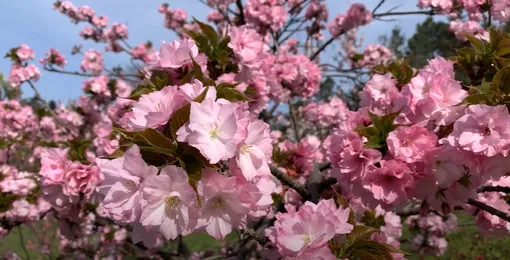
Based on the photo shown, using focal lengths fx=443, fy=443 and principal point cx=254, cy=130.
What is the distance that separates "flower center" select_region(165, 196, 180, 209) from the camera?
102 cm

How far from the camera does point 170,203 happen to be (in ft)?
3.38

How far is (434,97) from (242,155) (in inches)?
29.5

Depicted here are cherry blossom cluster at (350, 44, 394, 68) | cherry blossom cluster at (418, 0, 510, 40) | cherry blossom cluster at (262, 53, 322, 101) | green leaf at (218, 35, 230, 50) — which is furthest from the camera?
cherry blossom cluster at (350, 44, 394, 68)

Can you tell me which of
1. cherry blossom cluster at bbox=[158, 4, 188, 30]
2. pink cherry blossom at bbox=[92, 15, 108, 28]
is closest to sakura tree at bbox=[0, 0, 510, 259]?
cherry blossom cluster at bbox=[158, 4, 188, 30]

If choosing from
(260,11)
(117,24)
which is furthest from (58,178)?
(117,24)

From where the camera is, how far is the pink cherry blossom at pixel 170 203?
994 mm

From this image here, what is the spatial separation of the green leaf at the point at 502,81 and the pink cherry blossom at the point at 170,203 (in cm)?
95

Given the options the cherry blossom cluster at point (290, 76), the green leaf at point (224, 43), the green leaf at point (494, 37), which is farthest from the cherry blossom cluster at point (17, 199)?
the green leaf at point (494, 37)

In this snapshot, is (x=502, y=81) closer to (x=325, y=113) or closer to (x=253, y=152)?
(x=253, y=152)

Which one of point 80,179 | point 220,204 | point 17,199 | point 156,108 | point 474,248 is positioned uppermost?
point 156,108

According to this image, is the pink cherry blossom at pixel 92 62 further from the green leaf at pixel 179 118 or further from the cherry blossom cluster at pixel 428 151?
the green leaf at pixel 179 118

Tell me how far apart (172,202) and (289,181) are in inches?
37.9

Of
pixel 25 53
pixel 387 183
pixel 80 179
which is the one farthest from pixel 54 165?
pixel 25 53

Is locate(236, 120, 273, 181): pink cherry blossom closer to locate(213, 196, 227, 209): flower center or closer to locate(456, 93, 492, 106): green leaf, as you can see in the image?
locate(213, 196, 227, 209): flower center
